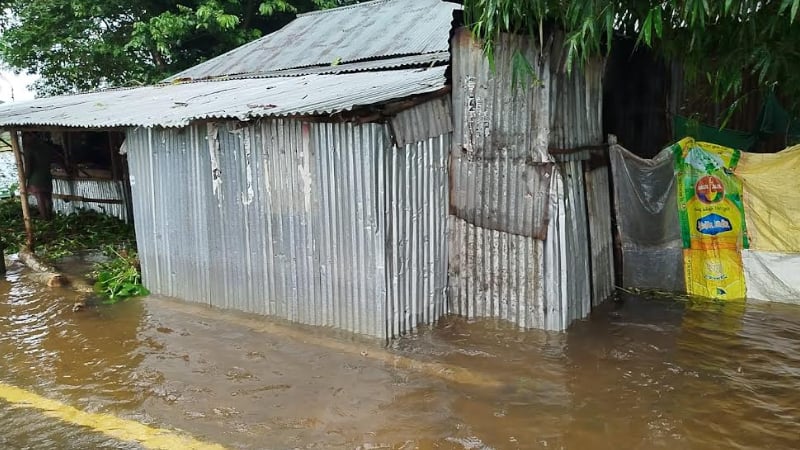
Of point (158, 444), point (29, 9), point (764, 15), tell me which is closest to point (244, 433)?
point (158, 444)

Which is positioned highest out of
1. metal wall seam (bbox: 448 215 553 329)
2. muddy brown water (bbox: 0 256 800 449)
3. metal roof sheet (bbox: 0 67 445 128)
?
metal roof sheet (bbox: 0 67 445 128)

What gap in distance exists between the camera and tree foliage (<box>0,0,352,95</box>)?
17.2 m

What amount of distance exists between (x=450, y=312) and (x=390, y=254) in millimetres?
1215

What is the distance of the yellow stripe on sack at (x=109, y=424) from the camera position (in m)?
4.58

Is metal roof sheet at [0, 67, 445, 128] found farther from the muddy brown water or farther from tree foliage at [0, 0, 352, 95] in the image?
tree foliage at [0, 0, 352, 95]

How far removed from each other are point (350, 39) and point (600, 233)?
240 inches

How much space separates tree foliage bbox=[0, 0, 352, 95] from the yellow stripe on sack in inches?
513

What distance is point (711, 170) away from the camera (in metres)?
7.06

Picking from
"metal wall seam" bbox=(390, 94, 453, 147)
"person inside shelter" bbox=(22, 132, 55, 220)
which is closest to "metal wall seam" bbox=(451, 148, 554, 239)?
"metal wall seam" bbox=(390, 94, 453, 147)

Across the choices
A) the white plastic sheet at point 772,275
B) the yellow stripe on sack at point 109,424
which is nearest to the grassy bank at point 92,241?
the yellow stripe on sack at point 109,424

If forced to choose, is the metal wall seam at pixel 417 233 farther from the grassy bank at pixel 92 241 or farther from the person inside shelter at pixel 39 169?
the person inside shelter at pixel 39 169

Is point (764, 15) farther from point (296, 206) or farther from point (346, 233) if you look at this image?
point (296, 206)

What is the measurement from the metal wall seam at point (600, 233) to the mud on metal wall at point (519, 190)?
18 centimetres

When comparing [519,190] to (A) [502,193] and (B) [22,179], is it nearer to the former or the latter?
(A) [502,193]
